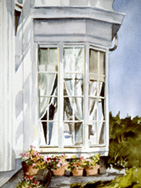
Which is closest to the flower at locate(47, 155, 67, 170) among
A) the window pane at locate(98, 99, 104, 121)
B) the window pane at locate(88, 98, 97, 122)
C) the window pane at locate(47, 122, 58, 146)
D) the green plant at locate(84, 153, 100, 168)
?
the window pane at locate(47, 122, 58, 146)

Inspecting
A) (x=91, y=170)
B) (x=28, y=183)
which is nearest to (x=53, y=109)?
(x=91, y=170)

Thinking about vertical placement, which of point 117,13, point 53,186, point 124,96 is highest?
point 117,13

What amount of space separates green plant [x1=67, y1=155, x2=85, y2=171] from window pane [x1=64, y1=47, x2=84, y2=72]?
1330 millimetres

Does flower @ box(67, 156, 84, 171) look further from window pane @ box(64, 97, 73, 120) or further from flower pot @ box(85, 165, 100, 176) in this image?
window pane @ box(64, 97, 73, 120)

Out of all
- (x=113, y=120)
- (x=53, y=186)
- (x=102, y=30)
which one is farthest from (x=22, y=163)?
(x=102, y=30)

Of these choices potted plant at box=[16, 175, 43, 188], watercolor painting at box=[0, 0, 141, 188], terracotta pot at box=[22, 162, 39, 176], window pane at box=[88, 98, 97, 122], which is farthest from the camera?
window pane at box=[88, 98, 97, 122]

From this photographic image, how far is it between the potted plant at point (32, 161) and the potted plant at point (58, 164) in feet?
0.43

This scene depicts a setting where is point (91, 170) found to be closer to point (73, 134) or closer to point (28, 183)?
point (73, 134)

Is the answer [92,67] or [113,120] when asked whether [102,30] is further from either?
[113,120]

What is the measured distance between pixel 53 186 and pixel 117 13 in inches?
108

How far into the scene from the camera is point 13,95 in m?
4.49

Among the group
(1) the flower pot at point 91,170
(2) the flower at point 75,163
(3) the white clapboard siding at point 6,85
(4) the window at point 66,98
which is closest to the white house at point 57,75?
(4) the window at point 66,98

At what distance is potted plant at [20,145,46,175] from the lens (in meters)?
4.66

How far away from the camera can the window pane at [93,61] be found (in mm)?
5027
